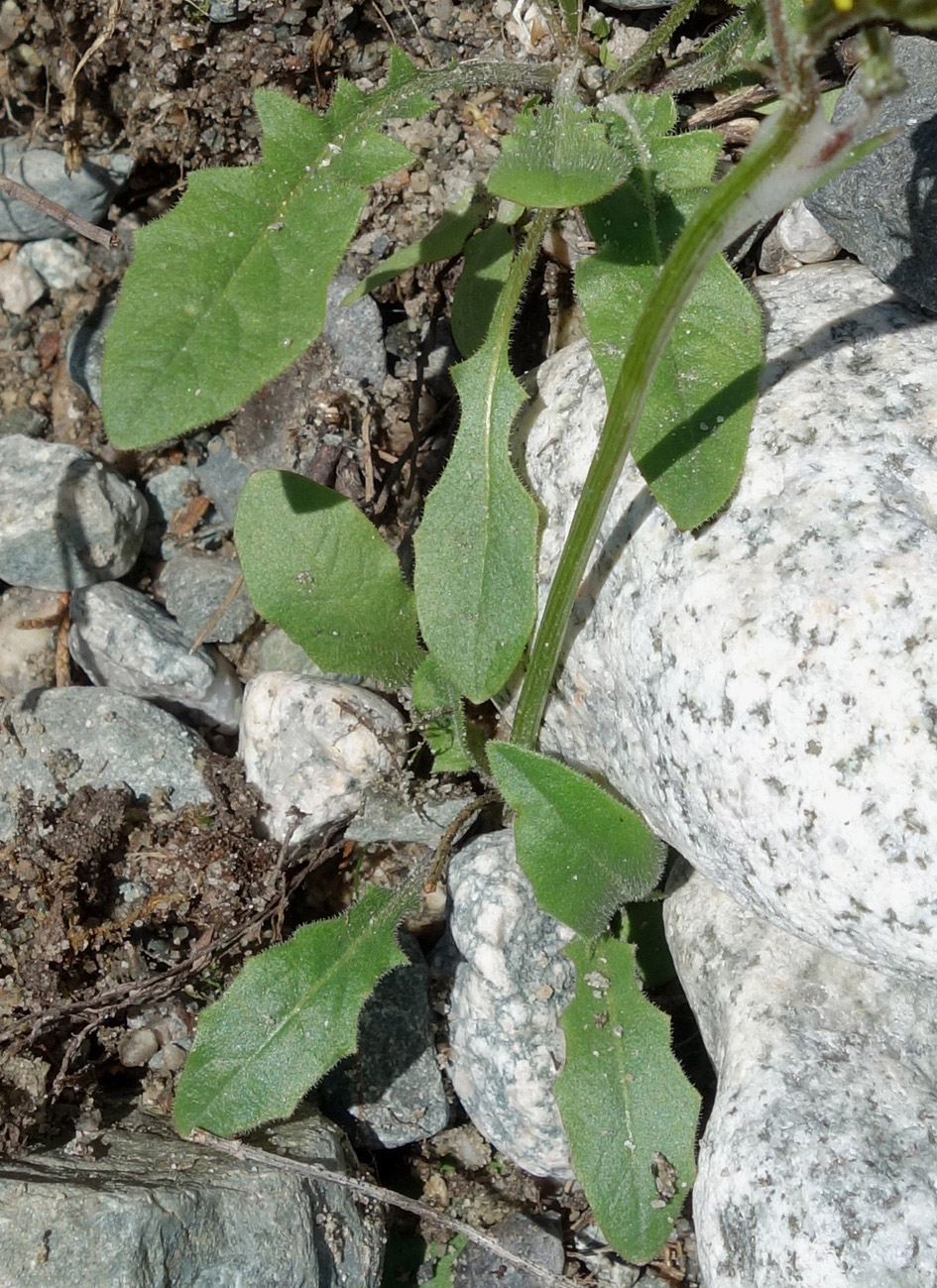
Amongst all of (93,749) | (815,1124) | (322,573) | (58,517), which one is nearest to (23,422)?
(58,517)

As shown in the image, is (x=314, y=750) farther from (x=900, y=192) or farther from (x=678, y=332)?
(x=900, y=192)

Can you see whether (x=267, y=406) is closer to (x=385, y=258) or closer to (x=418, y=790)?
(x=385, y=258)

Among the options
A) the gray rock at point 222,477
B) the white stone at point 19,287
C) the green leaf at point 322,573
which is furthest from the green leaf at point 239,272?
the white stone at point 19,287

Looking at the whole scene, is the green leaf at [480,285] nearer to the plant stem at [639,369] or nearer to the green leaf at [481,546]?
the green leaf at [481,546]

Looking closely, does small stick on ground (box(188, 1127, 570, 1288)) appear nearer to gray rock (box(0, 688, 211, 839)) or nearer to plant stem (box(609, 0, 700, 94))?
gray rock (box(0, 688, 211, 839))

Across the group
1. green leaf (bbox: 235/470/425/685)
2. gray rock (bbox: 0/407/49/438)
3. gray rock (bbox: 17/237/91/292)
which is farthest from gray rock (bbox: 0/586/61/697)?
gray rock (bbox: 17/237/91/292)

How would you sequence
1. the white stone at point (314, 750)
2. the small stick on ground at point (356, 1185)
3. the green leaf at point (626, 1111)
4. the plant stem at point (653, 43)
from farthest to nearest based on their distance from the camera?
1. the white stone at point (314, 750)
2. the plant stem at point (653, 43)
3. the small stick on ground at point (356, 1185)
4. the green leaf at point (626, 1111)
